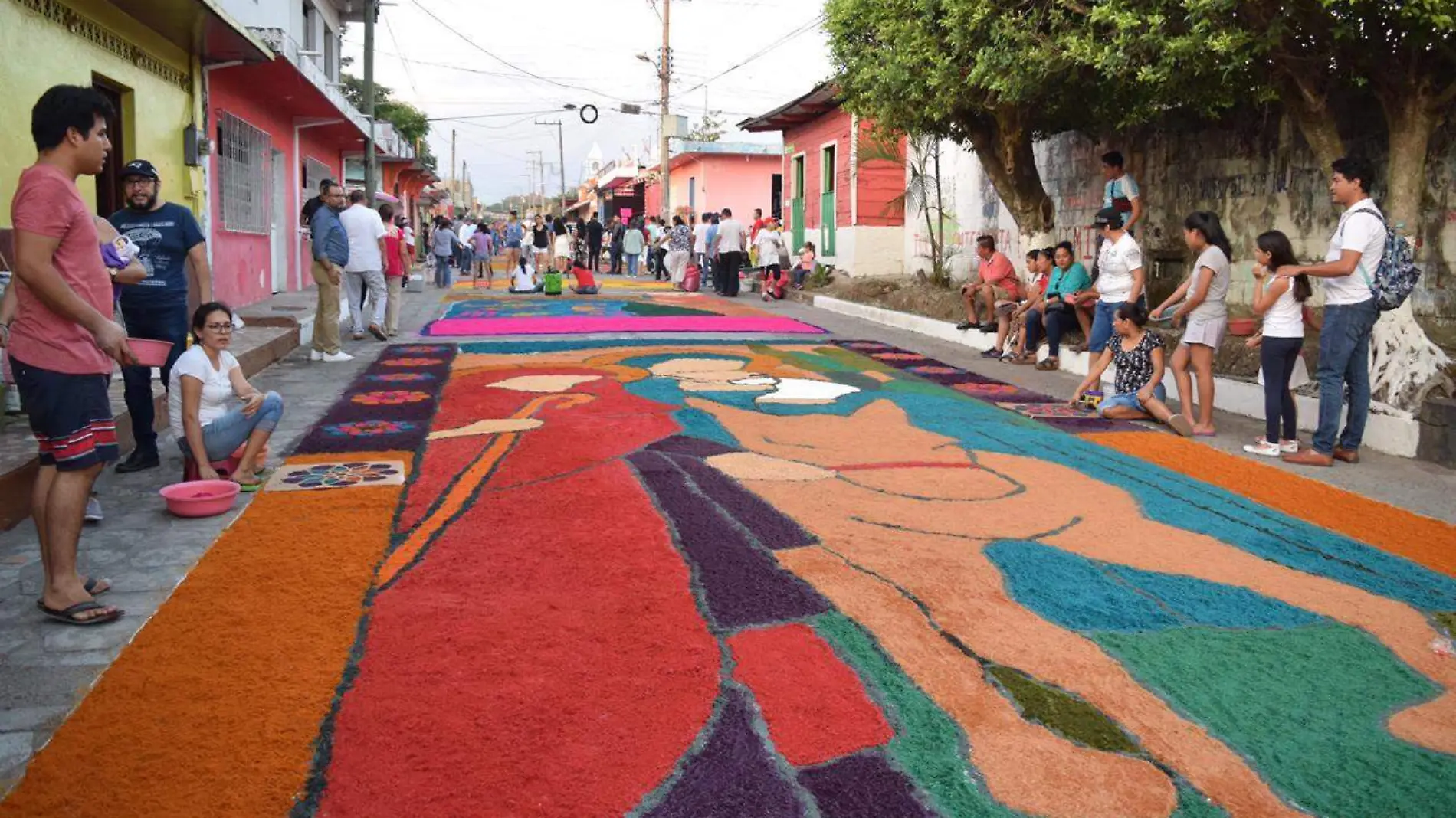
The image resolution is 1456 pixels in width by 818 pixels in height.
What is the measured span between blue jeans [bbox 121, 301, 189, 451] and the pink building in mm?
31954

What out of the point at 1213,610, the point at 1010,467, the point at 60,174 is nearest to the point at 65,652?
the point at 60,174

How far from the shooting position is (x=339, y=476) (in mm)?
5520

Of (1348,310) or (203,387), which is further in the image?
(1348,310)

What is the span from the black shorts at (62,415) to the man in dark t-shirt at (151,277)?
1928 mm

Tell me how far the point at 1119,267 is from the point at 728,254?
40.9 ft

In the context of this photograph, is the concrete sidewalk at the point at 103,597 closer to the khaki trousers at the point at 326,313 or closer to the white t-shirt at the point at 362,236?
the khaki trousers at the point at 326,313

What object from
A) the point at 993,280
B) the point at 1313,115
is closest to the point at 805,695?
the point at 1313,115

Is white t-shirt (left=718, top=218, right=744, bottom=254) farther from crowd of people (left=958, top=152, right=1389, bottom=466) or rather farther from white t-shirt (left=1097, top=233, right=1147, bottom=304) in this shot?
white t-shirt (left=1097, top=233, right=1147, bottom=304)

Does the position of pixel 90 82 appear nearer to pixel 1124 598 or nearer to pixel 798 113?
pixel 1124 598

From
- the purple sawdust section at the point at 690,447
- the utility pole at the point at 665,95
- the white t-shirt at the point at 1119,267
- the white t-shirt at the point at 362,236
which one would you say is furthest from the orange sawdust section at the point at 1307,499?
the utility pole at the point at 665,95

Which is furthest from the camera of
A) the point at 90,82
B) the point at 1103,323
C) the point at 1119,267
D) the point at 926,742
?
the point at 90,82

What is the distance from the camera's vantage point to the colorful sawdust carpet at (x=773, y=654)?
101 inches

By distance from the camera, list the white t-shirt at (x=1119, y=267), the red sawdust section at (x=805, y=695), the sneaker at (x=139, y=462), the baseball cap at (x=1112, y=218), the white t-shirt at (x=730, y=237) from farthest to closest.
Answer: the white t-shirt at (x=730, y=237) < the baseball cap at (x=1112, y=218) < the white t-shirt at (x=1119, y=267) < the sneaker at (x=139, y=462) < the red sawdust section at (x=805, y=695)

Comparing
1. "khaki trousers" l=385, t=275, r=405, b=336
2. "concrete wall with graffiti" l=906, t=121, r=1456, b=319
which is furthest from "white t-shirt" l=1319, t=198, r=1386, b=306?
"khaki trousers" l=385, t=275, r=405, b=336
